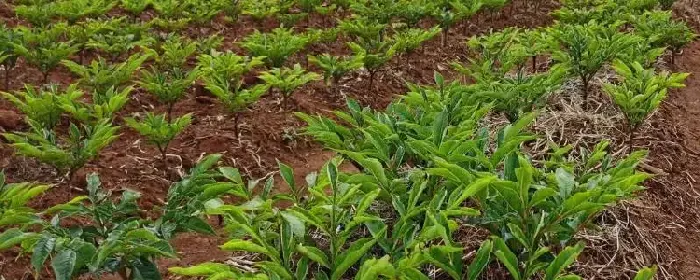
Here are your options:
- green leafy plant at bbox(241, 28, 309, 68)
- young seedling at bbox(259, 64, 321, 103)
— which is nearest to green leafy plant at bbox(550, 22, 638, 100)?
young seedling at bbox(259, 64, 321, 103)

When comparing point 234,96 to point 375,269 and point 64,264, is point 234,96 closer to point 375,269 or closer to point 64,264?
point 64,264

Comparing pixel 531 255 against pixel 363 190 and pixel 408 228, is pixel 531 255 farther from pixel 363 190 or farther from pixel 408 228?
pixel 363 190

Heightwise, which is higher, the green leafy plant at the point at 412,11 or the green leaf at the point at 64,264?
the green leaf at the point at 64,264

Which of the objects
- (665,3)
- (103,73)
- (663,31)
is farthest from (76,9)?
(665,3)

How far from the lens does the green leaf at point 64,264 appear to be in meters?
2.05

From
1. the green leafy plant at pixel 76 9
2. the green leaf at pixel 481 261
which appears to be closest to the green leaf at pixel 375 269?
the green leaf at pixel 481 261

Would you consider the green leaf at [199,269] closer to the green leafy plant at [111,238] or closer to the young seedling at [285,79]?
the green leafy plant at [111,238]

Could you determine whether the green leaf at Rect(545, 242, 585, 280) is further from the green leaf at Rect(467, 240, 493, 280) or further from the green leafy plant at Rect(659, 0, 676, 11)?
the green leafy plant at Rect(659, 0, 676, 11)

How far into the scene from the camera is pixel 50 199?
3568mm

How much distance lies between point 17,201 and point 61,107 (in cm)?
126

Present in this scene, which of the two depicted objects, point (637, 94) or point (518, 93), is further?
point (637, 94)

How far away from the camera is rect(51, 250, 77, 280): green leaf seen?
2053 millimetres

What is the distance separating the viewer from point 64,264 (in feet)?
6.81

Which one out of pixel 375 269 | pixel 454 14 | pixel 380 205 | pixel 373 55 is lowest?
pixel 454 14
